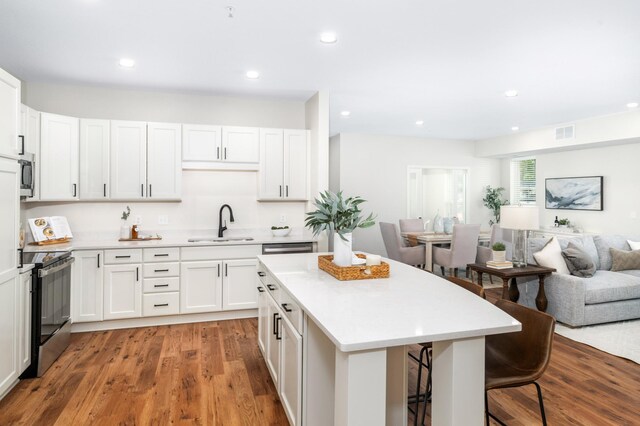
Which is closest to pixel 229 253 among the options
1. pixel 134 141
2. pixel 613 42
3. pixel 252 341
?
pixel 252 341

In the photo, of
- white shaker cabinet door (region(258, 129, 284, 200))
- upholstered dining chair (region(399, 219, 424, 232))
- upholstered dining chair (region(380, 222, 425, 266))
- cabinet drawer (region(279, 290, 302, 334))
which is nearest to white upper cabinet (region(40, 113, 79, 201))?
white shaker cabinet door (region(258, 129, 284, 200))

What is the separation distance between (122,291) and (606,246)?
5.69 meters

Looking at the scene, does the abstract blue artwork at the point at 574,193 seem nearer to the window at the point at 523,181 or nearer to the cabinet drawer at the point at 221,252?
the window at the point at 523,181

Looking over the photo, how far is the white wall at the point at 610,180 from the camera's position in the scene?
6039mm

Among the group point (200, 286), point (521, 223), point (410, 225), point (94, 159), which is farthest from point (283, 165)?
point (410, 225)

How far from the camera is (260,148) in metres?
4.64

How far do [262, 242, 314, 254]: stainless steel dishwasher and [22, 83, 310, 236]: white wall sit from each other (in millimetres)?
608

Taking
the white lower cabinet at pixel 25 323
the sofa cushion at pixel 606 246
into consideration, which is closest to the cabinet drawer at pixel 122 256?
the white lower cabinet at pixel 25 323

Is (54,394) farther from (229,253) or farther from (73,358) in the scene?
(229,253)

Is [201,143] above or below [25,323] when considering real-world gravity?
above

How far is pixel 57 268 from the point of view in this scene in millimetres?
3174

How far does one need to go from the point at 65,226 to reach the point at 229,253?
1.75 meters

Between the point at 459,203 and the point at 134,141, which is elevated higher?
the point at 134,141

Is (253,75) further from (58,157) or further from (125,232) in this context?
(125,232)
